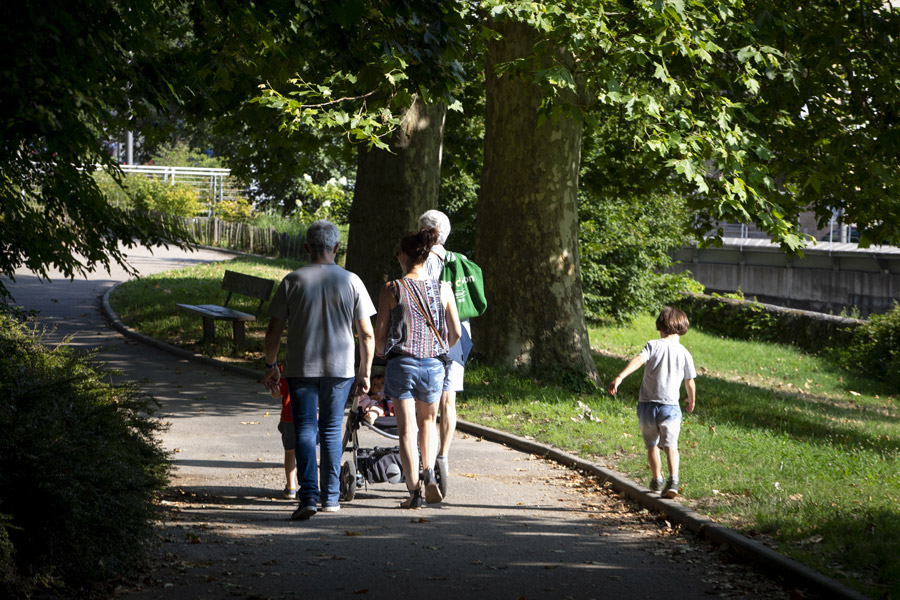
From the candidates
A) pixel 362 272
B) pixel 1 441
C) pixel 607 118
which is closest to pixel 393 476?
pixel 1 441

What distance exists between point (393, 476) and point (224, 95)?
24.7 feet

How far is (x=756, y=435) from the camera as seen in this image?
36.2 feet

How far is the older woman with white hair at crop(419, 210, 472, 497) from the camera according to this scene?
24.6ft

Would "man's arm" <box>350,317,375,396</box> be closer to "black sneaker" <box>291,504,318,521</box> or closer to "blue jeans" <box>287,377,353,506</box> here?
"blue jeans" <box>287,377,353,506</box>

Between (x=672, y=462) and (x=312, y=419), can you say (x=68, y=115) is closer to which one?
(x=312, y=419)

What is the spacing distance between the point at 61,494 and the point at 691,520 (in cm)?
425

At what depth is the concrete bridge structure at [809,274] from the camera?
1437 inches

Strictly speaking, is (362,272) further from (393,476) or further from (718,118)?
(393,476)

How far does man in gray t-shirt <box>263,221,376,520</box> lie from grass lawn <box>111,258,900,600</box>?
2769mm

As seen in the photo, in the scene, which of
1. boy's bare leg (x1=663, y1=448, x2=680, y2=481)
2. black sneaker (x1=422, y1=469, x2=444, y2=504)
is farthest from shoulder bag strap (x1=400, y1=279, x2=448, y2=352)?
boy's bare leg (x1=663, y1=448, x2=680, y2=481)

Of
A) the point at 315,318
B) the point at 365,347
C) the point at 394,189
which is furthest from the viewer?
the point at 394,189

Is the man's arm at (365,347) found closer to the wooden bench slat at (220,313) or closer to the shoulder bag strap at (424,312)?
the shoulder bag strap at (424,312)

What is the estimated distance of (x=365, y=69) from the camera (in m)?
8.63

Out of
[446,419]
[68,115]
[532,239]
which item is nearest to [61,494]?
[68,115]
